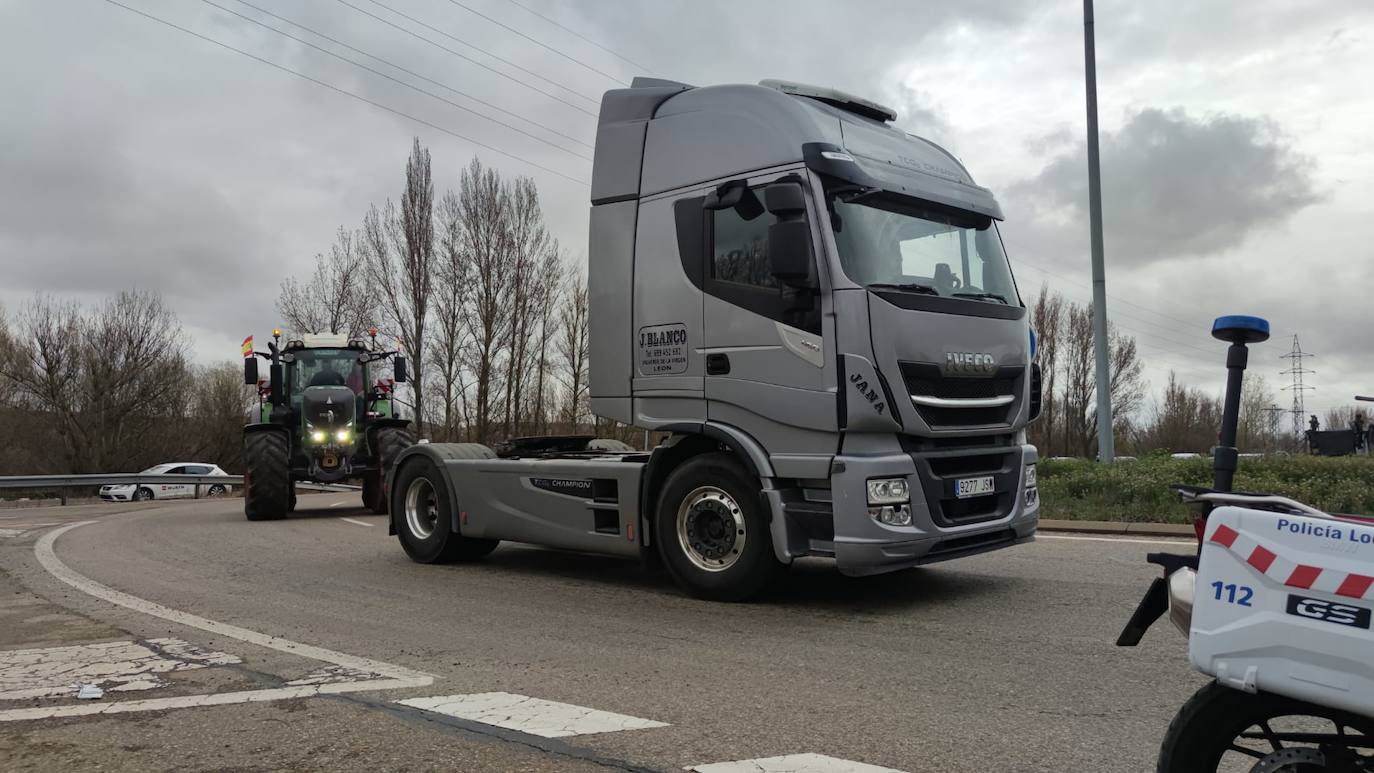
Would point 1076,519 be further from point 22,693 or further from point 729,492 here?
point 22,693

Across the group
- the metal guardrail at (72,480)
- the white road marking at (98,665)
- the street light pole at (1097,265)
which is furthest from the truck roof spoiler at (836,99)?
the metal guardrail at (72,480)

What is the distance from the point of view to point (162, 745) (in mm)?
3854

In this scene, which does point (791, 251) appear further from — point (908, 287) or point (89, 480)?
point (89, 480)

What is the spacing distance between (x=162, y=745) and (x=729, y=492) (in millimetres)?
3733

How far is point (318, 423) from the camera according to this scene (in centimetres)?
1642

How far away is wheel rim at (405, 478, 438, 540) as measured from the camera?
9.30 meters

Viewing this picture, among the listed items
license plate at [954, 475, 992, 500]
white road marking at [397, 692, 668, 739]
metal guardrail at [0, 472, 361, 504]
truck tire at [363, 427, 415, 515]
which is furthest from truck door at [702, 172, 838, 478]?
metal guardrail at [0, 472, 361, 504]

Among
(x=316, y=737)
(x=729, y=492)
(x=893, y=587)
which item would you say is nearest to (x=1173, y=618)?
(x=316, y=737)

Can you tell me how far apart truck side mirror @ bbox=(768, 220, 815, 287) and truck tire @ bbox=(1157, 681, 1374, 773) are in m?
3.95

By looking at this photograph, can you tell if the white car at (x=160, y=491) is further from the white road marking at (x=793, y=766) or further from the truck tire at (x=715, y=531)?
the white road marking at (x=793, y=766)

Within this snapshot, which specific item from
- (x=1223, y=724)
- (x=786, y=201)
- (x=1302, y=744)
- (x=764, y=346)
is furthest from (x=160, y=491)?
(x=1302, y=744)

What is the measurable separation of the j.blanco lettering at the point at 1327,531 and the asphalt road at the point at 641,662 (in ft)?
4.62

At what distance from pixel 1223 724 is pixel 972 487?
4176 mm

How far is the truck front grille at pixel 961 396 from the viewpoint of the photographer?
628cm
